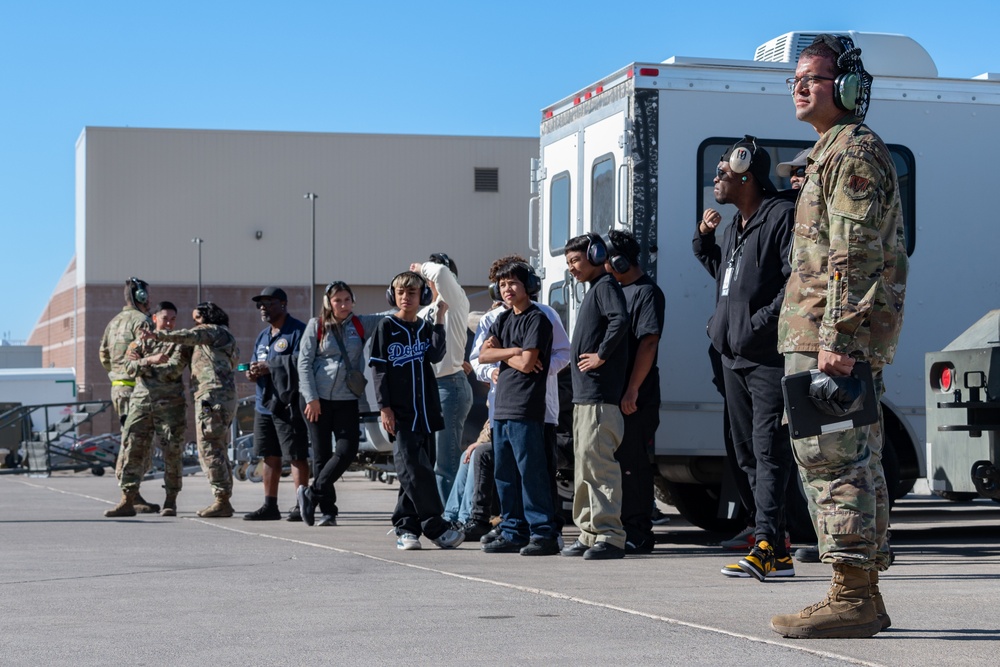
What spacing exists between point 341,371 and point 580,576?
162 inches

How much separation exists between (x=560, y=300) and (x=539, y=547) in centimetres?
240

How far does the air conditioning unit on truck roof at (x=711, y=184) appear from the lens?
9484mm

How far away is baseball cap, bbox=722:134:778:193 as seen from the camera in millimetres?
7793

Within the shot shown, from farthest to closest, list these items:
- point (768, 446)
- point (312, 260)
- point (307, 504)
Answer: point (312, 260), point (307, 504), point (768, 446)

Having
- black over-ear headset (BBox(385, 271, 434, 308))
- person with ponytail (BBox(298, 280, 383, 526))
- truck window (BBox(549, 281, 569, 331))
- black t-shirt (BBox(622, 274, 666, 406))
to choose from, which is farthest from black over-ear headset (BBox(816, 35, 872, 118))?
person with ponytail (BBox(298, 280, 383, 526))

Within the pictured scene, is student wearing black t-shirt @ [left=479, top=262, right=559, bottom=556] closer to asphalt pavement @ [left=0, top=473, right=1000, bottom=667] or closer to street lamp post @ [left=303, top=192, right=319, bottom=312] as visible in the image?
asphalt pavement @ [left=0, top=473, right=1000, bottom=667]

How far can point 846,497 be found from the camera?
204 inches

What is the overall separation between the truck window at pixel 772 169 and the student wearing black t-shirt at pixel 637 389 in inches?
32.1

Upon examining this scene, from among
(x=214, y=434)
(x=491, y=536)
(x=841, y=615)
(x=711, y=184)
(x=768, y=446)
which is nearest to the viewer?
(x=841, y=615)

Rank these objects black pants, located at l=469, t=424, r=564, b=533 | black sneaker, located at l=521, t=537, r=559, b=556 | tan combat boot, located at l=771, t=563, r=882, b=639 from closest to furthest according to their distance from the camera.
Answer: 1. tan combat boot, located at l=771, t=563, r=882, b=639
2. black sneaker, located at l=521, t=537, r=559, b=556
3. black pants, located at l=469, t=424, r=564, b=533

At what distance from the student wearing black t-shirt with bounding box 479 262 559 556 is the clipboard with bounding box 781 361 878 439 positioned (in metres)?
A: 3.57

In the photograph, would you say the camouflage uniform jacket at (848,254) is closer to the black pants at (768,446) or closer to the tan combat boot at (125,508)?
the black pants at (768,446)

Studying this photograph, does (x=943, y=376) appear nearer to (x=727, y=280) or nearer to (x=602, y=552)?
(x=727, y=280)

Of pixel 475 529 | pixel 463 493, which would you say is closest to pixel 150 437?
pixel 463 493
